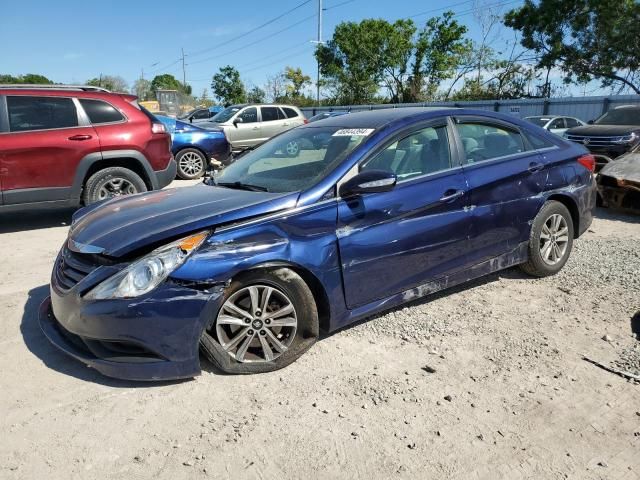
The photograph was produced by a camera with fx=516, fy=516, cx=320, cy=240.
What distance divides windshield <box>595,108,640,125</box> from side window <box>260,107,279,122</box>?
8.93 meters

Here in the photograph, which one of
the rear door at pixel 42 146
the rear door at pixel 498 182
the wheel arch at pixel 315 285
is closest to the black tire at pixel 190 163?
the rear door at pixel 42 146

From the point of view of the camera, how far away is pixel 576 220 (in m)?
4.94

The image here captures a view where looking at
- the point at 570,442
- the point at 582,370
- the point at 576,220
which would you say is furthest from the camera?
the point at 576,220

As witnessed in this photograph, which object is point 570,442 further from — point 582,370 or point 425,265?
point 425,265

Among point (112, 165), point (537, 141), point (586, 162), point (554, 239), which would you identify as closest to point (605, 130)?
point (586, 162)

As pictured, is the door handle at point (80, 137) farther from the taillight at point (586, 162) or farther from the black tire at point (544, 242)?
the taillight at point (586, 162)

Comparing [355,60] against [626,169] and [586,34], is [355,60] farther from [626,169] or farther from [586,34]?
[626,169]

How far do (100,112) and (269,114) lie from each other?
9141 mm

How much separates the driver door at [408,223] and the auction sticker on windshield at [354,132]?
19 cm

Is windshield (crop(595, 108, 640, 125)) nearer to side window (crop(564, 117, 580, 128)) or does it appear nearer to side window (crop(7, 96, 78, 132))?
side window (crop(564, 117, 580, 128))

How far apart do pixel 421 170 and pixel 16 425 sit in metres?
2.98

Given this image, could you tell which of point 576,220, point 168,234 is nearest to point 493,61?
point 576,220

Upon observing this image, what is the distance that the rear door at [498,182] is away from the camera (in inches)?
159

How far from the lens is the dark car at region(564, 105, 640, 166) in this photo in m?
11.3
